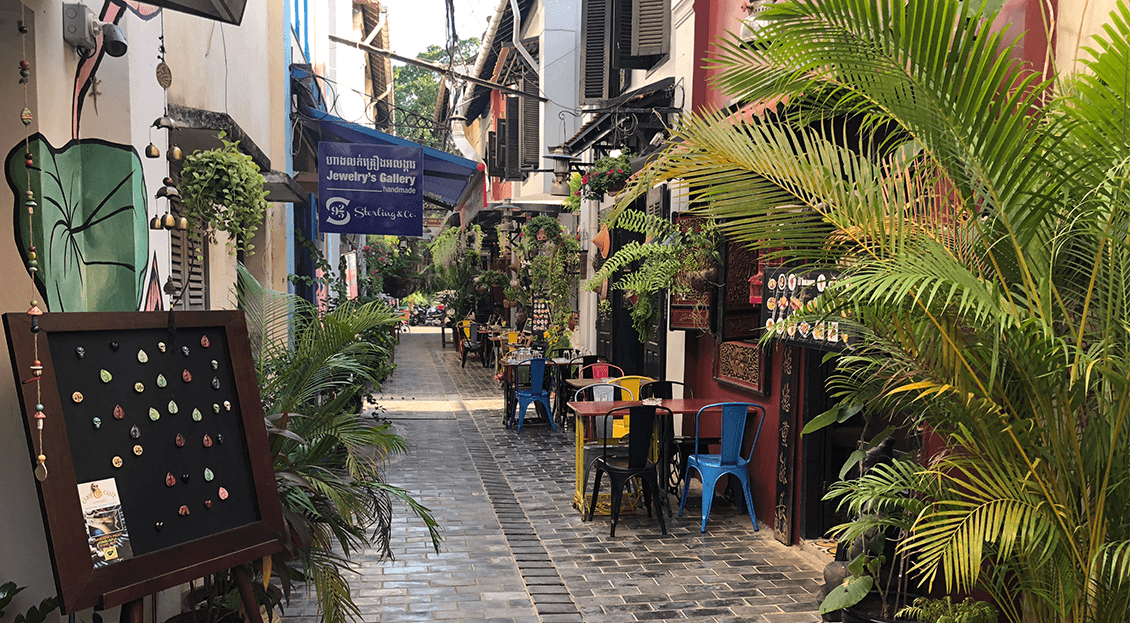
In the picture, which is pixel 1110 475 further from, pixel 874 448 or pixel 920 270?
pixel 874 448

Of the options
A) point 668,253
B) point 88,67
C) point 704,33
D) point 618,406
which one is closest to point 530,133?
point 704,33

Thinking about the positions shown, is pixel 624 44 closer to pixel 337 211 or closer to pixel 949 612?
pixel 337 211

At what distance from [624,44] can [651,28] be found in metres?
0.43

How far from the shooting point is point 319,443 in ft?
12.8

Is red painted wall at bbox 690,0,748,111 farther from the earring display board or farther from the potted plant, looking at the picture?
the earring display board

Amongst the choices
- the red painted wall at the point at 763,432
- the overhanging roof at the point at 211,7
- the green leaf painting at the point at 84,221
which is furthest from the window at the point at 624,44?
the green leaf painting at the point at 84,221

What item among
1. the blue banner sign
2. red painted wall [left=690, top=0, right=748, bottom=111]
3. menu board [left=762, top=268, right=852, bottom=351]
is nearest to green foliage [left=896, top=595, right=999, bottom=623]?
menu board [left=762, top=268, right=852, bottom=351]

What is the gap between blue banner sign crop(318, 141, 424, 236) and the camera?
371 inches

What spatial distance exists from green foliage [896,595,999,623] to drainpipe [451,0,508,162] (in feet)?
47.1

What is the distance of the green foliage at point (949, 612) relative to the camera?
3.51 m

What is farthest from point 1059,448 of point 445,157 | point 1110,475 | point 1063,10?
point 445,157

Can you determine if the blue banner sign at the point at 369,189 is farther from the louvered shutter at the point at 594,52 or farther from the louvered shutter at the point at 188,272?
the louvered shutter at the point at 188,272

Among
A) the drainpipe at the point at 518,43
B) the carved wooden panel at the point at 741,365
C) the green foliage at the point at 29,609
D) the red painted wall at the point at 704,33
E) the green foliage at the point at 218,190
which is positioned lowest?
the green foliage at the point at 29,609

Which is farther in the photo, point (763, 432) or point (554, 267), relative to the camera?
point (554, 267)
